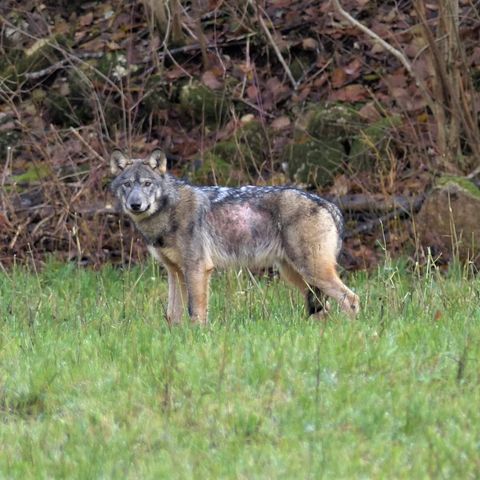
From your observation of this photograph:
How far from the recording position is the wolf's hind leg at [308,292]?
10.8 metres

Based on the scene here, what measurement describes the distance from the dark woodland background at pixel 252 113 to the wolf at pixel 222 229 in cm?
176

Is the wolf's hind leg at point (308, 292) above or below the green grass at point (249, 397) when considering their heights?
below

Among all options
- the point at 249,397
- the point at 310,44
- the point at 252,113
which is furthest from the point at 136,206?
the point at 310,44

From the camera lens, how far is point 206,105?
60.5ft

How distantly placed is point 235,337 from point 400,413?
1.90 metres

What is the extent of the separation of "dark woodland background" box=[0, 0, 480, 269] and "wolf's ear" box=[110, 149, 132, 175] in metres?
1.55

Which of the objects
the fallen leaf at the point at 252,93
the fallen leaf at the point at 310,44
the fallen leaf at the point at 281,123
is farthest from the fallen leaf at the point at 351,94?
the fallen leaf at the point at 310,44

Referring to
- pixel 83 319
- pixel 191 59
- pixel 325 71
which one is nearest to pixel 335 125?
pixel 325 71

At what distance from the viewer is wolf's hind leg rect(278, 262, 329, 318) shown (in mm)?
10750

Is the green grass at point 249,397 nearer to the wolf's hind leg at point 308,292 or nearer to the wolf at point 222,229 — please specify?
the wolf's hind leg at point 308,292

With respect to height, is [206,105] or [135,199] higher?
[135,199]

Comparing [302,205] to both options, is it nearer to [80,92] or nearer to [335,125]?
[335,125]

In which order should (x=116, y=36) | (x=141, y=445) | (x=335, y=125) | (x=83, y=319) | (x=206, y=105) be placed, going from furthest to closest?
1. (x=116, y=36)
2. (x=206, y=105)
3. (x=335, y=125)
4. (x=83, y=319)
5. (x=141, y=445)

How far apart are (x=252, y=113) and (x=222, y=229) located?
6766 mm
